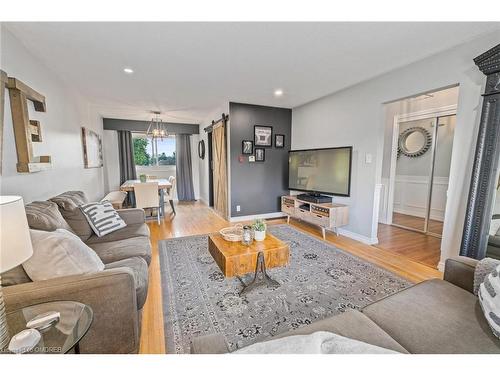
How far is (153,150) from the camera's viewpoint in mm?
6684

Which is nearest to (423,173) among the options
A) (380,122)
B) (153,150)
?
(380,122)

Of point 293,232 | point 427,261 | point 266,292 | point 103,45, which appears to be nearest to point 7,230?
point 266,292

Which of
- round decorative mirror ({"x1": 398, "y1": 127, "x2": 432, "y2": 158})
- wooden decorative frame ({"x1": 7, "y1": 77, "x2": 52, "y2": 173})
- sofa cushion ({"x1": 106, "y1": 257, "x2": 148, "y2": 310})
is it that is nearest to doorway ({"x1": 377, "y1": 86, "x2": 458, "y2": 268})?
round decorative mirror ({"x1": 398, "y1": 127, "x2": 432, "y2": 158})

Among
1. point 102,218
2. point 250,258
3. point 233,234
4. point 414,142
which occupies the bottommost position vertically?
point 250,258

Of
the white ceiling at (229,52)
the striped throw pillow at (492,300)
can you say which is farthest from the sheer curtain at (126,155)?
the striped throw pillow at (492,300)

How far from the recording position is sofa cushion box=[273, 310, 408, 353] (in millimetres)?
923

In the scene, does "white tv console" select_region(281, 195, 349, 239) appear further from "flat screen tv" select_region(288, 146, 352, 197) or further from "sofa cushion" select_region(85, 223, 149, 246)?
"sofa cushion" select_region(85, 223, 149, 246)

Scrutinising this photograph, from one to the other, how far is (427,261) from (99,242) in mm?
3638

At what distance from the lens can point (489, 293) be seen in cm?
102

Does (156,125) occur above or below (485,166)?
above

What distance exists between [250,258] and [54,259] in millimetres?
1310

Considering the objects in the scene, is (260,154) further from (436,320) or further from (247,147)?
(436,320)
